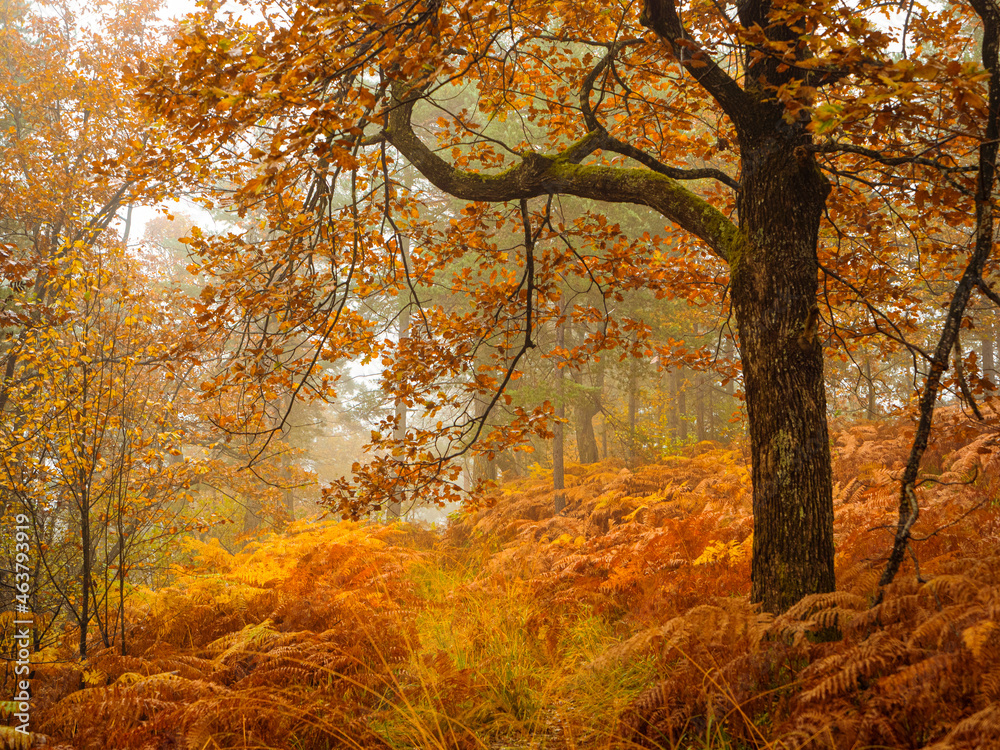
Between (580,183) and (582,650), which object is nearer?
(580,183)

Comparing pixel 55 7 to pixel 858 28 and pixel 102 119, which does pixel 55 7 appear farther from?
pixel 858 28

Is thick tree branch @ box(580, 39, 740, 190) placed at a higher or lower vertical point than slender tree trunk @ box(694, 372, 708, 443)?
higher

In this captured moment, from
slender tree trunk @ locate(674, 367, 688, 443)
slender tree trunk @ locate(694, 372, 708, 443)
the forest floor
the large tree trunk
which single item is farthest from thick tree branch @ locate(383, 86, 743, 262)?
slender tree trunk @ locate(674, 367, 688, 443)

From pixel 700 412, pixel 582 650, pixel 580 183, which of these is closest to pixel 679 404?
pixel 700 412

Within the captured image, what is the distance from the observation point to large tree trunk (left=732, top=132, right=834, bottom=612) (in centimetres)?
330

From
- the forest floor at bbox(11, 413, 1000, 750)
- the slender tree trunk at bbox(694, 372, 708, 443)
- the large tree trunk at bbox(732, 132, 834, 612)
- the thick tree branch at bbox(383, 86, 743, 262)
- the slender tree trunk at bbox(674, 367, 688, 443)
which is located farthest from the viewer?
the slender tree trunk at bbox(674, 367, 688, 443)

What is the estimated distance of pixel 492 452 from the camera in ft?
16.4

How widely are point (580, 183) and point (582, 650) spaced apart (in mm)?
3513

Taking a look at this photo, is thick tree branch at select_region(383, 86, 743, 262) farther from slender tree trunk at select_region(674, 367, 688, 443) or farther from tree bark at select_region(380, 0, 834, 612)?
slender tree trunk at select_region(674, 367, 688, 443)

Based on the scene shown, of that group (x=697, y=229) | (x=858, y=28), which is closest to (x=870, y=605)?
(x=697, y=229)

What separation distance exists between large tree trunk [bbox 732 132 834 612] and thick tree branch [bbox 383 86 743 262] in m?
0.27

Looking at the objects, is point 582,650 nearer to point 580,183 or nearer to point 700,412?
point 580,183

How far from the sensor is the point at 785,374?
3.35 m

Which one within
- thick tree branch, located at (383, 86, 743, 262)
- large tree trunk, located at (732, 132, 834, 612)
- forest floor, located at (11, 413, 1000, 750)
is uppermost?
thick tree branch, located at (383, 86, 743, 262)
